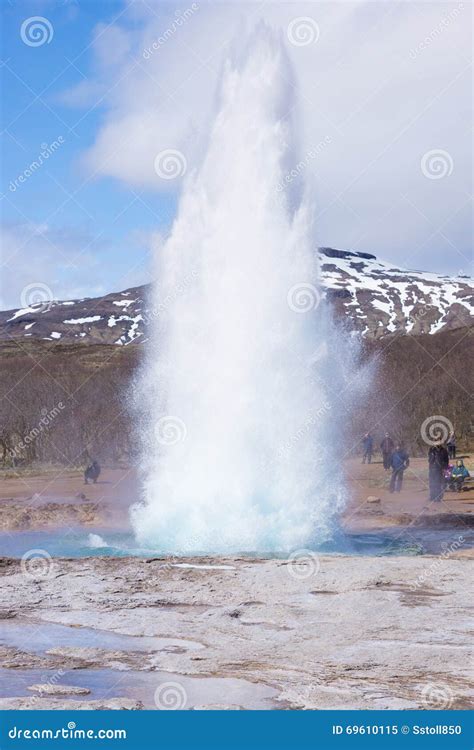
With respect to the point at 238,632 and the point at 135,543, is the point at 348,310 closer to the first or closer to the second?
the point at 135,543

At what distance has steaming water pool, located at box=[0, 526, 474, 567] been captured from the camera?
17219 mm

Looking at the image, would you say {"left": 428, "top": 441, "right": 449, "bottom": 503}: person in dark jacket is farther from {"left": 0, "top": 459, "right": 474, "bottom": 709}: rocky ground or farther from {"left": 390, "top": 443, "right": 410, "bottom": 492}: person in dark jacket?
{"left": 0, "top": 459, "right": 474, "bottom": 709}: rocky ground

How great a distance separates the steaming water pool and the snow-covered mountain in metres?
85.0

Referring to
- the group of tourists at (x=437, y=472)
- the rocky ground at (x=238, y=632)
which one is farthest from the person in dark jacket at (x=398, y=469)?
the rocky ground at (x=238, y=632)

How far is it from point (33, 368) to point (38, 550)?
44.9 meters

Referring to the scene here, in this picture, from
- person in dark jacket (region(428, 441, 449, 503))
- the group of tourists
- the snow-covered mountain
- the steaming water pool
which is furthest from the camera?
the snow-covered mountain

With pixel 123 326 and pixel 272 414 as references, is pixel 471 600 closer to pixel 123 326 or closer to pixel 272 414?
pixel 272 414

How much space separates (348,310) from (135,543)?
10989cm

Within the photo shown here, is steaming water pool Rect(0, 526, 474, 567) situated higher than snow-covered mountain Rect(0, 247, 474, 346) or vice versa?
snow-covered mountain Rect(0, 247, 474, 346)

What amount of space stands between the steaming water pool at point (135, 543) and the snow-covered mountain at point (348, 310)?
8502cm

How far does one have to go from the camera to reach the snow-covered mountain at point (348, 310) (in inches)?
4838

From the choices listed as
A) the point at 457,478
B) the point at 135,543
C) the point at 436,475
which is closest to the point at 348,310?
the point at 457,478

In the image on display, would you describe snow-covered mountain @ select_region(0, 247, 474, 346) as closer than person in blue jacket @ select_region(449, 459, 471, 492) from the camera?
No

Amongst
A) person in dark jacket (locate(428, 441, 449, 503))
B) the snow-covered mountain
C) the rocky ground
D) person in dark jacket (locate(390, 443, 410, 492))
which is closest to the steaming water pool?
the rocky ground
